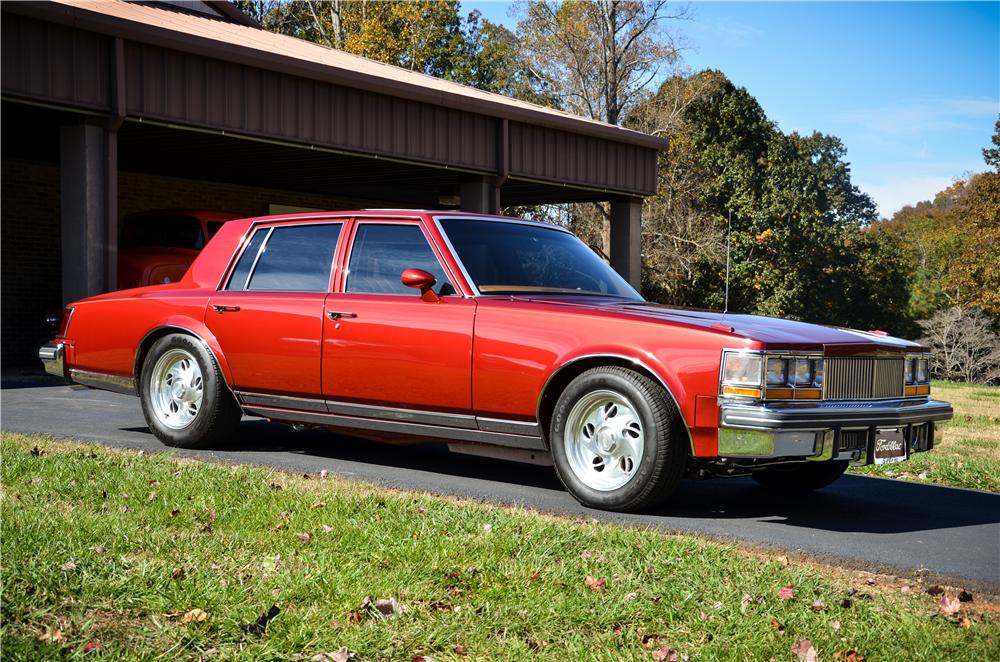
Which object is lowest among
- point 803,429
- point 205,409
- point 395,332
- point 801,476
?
point 801,476

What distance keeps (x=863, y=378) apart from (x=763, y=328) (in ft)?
2.07

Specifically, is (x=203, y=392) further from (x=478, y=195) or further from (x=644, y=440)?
(x=478, y=195)

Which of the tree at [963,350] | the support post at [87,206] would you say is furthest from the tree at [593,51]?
the support post at [87,206]

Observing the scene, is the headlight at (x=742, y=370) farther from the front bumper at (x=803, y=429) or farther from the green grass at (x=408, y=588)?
the green grass at (x=408, y=588)

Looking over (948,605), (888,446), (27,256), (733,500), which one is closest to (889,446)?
(888,446)

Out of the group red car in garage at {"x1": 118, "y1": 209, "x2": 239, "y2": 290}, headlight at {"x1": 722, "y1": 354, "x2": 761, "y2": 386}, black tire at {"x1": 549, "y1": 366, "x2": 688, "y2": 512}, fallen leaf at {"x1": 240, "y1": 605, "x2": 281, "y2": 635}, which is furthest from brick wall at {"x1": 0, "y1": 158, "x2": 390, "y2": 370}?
fallen leaf at {"x1": 240, "y1": 605, "x2": 281, "y2": 635}

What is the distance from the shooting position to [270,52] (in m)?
15.7

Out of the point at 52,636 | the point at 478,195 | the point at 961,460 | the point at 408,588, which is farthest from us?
the point at 478,195

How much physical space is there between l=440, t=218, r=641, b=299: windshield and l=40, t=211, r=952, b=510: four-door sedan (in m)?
0.01

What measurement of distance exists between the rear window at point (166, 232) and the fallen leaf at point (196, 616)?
12.8m

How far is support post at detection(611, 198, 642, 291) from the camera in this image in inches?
Answer: 903

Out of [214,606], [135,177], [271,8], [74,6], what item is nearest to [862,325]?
[271,8]

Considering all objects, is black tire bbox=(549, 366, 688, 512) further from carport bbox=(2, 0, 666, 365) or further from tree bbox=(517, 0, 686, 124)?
tree bbox=(517, 0, 686, 124)

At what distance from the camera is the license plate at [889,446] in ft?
19.1
